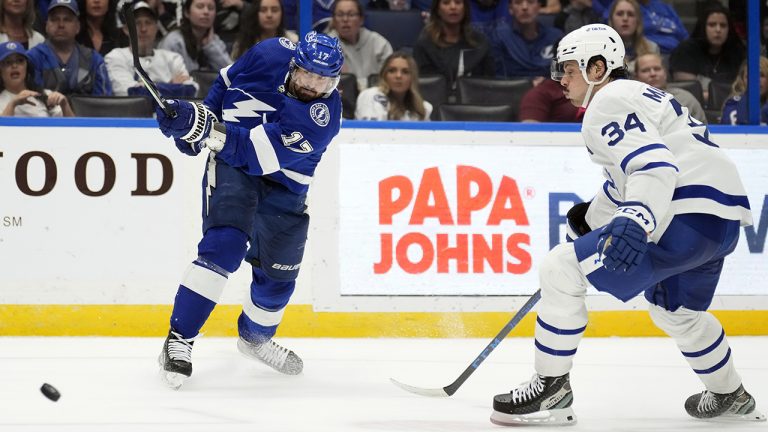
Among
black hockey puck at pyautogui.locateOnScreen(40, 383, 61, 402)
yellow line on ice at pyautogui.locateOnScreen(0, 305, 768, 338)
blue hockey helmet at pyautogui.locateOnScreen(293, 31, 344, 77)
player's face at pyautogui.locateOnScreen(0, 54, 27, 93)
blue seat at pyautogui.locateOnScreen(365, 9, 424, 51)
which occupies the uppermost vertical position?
blue hockey helmet at pyautogui.locateOnScreen(293, 31, 344, 77)

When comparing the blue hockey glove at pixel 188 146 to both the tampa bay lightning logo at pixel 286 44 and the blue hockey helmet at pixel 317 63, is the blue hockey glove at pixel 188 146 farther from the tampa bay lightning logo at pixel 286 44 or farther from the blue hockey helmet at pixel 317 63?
the tampa bay lightning logo at pixel 286 44

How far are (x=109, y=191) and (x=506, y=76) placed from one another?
196 centimetres

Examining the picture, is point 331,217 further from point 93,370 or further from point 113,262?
point 93,370

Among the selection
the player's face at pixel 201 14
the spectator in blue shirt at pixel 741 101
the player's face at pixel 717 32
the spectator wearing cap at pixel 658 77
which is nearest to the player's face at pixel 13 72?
the player's face at pixel 201 14

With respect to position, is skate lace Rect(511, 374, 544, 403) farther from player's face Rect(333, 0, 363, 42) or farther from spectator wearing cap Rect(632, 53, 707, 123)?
player's face Rect(333, 0, 363, 42)

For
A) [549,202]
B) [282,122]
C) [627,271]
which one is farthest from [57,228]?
[627,271]

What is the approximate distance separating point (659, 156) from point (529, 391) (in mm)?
667

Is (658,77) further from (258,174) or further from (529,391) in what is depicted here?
(529,391)

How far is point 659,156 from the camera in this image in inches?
98.3

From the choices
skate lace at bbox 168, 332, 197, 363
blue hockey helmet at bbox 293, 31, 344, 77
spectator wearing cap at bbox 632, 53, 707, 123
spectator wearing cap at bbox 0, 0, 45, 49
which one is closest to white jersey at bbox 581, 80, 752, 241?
blue hockey helmet at bbox 293, 31, 344, 77

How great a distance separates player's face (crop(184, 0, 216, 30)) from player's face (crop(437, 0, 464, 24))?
3.46 feet

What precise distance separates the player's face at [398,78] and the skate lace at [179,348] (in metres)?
1.79

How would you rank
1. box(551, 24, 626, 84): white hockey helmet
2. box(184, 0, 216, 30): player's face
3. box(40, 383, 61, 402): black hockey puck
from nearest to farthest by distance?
1. box(40, 383, 61, 402): black hockey puck
2. box(551, 24, 626, 84): white hockey helmet
3. box(184, 0, 216, 30): player's face

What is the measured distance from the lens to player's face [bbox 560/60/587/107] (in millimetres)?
2781
